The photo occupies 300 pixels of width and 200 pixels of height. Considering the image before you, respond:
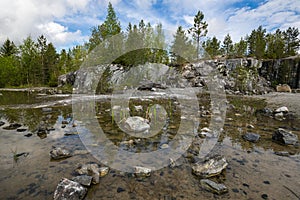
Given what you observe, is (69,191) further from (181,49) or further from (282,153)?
(181,49)

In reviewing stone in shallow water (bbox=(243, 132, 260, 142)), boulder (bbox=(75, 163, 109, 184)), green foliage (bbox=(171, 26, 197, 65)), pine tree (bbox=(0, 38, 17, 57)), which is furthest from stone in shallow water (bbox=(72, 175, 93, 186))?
pine tree (bbox=(0, 38, 17, 57))

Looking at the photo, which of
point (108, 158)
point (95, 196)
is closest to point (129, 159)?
point (108, 158)

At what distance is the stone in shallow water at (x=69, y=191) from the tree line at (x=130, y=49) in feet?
97.3

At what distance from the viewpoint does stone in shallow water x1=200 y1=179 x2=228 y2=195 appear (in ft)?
8.27

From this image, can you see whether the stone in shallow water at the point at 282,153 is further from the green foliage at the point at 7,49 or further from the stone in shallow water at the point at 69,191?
the green foliage at the point at 7,49

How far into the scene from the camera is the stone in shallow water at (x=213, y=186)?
2521mm

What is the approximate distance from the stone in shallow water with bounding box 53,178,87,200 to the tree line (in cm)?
2965

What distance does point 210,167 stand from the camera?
306cm

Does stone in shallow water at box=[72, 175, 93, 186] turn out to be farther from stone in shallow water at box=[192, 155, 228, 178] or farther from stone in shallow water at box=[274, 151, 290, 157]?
stone in shallow water at box=[274, 151, 290, 157]

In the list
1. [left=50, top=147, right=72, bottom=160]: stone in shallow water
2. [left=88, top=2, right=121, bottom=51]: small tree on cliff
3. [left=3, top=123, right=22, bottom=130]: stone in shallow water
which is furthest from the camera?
[left=88, top=2, right=121, bottom=51]: small tree on cliff

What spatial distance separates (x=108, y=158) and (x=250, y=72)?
32.6 metres

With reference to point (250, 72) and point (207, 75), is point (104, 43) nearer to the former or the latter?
point (207, 75)

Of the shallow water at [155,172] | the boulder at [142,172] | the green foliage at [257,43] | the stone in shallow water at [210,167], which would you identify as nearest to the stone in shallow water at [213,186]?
the shallow water at [155,172]

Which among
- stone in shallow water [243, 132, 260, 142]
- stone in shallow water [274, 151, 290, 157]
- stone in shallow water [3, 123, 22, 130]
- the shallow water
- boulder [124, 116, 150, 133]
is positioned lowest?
the shallow water
